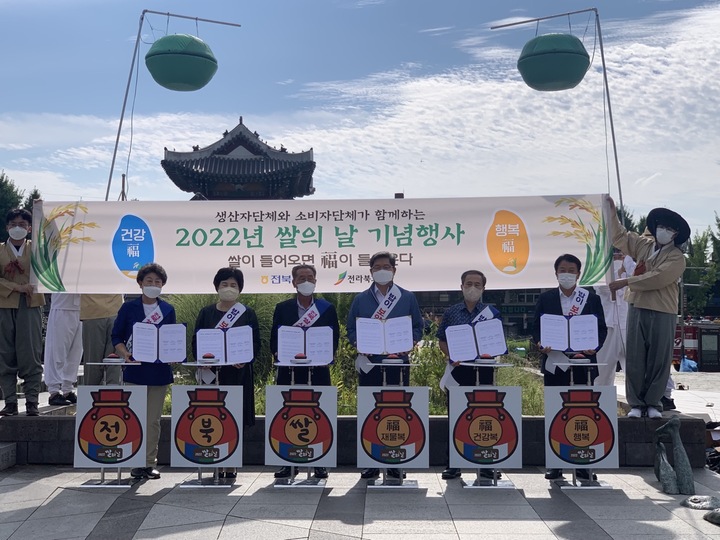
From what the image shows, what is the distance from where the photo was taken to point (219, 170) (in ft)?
72.0

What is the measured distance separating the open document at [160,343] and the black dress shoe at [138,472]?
90 cm

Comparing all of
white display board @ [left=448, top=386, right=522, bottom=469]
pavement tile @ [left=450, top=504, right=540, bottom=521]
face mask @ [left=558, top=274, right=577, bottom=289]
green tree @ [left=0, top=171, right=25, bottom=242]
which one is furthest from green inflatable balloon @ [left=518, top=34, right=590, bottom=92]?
green tree @ [left=0, top=171, right=25, bottom=242]

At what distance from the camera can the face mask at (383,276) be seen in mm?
5500

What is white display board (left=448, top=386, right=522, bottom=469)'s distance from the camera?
5.24 meters

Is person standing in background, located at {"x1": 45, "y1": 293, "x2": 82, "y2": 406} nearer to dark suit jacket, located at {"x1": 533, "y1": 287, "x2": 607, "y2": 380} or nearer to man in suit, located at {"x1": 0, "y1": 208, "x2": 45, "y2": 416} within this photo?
man in suit, located at {"x1": 0, "y1": 208, "x2": 45, "y2": 416}

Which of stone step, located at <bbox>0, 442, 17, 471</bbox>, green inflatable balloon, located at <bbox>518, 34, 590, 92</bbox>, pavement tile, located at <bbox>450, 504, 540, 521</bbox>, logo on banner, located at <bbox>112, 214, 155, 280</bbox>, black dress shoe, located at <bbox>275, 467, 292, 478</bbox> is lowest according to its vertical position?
pavement tile, located at <bbox>450, 504, 540, 521</bbox>

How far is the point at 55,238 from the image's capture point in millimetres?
6402

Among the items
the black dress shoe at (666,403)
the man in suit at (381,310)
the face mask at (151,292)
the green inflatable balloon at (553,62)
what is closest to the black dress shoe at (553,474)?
the man in suit at (381,310)

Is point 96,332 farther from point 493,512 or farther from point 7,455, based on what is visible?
point 493,512

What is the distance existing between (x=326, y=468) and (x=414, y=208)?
254 centimetres

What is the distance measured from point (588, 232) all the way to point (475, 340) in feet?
6.24

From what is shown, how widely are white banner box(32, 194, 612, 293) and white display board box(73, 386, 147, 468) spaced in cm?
136

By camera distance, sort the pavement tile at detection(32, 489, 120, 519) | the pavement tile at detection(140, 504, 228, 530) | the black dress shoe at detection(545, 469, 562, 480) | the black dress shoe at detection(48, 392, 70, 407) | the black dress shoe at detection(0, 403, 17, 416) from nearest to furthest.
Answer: the pavement tile at detection(140, 504, 228, 530)
the pavement tile at detection(32, 489, 120, 519)
the black dress shoe at detection(545, 469, 562, 480)
the black dress shoe at detection(0, 403, 17, 416)
the black dress shoe at detection(48, 392, 70, 407)

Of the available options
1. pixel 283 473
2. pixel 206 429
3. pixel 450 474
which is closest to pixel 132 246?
pixel 206 429
